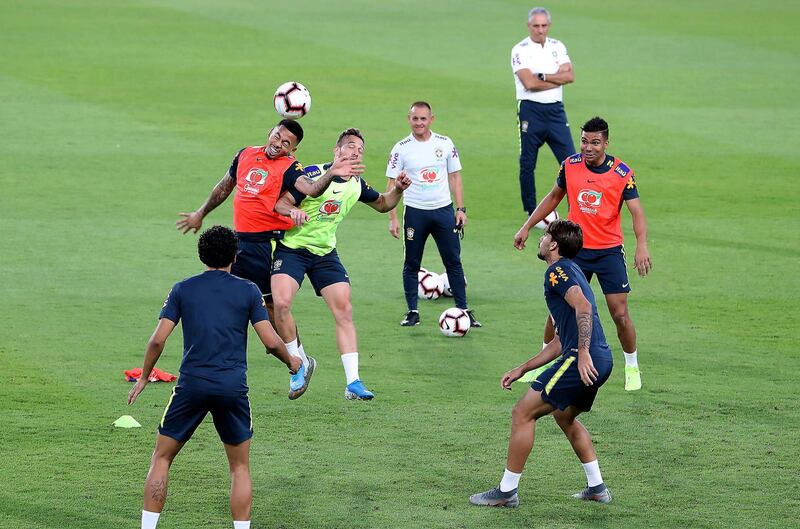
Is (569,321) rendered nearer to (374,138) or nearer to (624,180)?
(624,180)

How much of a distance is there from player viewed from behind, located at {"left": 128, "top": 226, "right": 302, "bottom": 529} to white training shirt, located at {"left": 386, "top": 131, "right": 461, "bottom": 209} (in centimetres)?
616

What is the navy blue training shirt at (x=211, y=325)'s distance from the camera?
8.68 m

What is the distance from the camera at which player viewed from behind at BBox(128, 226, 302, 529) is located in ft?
28.5

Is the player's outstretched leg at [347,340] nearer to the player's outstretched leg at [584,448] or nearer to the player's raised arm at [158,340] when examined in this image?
the player's outstretched leg at [584,448]

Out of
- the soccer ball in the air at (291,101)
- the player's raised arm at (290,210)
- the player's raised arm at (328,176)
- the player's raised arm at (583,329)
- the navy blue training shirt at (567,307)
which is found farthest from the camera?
the soccer ball in the air at (291,101)

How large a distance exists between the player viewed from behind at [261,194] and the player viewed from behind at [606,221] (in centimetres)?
215

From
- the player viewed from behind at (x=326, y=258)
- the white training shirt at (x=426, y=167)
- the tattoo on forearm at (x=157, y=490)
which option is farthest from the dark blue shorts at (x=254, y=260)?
the tattoo on forearm at (x=157, y=490)

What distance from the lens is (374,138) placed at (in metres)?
24.5

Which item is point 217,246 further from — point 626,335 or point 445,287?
point 445,287

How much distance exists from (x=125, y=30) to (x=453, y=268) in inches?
883

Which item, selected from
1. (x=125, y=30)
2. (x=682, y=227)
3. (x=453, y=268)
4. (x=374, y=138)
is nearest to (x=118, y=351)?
(x=453, y=268)

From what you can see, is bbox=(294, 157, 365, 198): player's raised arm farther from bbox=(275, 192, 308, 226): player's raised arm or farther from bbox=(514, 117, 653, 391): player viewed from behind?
bbox=(514, 117, 653, 391): player viewed from behind

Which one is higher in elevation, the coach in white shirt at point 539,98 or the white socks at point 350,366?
the coach in white shirt at point 539,98

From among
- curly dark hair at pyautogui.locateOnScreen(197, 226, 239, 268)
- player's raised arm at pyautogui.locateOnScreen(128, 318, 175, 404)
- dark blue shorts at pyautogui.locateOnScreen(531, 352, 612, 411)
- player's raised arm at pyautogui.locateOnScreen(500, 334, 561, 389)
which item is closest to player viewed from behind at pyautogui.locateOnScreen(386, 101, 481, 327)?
player's raised arm at pyautogui.locateOnScreen(500, 334, 561, 389)
